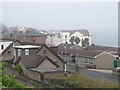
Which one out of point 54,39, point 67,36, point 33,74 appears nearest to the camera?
point 33,74

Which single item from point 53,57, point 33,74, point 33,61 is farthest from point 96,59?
point 33,74

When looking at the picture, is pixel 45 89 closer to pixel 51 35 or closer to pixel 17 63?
pixel 17 63

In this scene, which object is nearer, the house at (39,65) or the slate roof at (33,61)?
the house at (39,65)

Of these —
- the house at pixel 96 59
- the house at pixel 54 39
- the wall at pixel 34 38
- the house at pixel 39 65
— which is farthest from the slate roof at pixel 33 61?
the house at pixel 54 39

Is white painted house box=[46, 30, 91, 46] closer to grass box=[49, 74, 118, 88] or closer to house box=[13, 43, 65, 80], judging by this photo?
house box=[13, 43, 65, 80]

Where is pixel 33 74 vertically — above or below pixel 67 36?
below

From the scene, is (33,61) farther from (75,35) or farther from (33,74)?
(75,35)

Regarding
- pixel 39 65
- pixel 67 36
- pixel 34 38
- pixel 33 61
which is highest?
pixel 67 36

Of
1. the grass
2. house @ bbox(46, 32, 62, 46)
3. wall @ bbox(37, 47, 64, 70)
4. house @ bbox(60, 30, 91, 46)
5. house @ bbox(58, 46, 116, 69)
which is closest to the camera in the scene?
the grass

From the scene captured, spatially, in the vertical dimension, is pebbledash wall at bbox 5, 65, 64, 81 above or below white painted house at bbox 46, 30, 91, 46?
below

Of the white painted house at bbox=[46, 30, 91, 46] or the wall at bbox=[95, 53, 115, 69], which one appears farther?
the white painted house at bbox=[46, 30, 91, 46]

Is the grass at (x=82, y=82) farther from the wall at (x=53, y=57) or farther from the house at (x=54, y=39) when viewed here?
the house at (x=54, y=39)

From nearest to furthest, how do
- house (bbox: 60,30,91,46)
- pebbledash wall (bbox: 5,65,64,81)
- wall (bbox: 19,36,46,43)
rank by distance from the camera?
pebbledash wall (bbox: 5,65,64,81)
wall (bbox: 19,36,46,43)
house (bbox: 60,30,91,46)

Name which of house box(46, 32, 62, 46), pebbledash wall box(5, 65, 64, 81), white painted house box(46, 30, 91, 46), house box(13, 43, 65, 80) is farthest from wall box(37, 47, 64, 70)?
white painted house box(46, 30, 91, 46)
